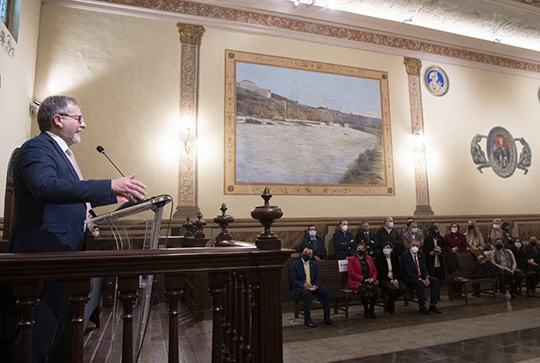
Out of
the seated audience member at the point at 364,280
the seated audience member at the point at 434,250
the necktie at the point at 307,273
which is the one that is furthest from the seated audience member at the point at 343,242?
the seated audience member at the point at 434,250

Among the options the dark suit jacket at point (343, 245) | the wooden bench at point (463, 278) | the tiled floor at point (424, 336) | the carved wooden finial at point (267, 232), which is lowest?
the tiled floor at point (424, 336)

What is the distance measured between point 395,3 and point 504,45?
405 centimetres

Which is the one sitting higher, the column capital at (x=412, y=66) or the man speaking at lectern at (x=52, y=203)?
the column capital at (x=412, y=66)

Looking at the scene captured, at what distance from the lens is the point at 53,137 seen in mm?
1972

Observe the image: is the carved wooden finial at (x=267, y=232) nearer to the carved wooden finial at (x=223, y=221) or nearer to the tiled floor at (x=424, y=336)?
the carved wooden finial at (x=223, y=221)

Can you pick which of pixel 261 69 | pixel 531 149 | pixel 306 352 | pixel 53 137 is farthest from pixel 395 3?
pixel 53 137

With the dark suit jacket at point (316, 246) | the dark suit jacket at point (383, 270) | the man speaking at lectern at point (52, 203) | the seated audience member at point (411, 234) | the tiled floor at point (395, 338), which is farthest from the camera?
the seated audience member at point (411, 234)

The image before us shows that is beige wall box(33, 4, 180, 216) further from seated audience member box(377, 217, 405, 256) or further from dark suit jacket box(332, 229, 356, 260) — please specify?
seated audience member box(377, 217, 405, 256)

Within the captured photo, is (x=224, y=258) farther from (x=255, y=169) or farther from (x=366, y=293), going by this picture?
(x=255, y=169)

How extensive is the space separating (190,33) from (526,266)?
8932 mm

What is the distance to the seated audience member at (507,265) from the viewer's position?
7.82 m

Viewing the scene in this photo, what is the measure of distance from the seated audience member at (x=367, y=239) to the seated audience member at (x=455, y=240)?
75.2 inches

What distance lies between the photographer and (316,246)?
7531 millimetres

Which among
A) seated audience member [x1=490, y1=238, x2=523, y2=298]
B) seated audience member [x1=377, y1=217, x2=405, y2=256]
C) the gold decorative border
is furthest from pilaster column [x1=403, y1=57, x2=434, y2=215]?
seated audience member [x1=490, y1=238, x2=523, y2=298]
